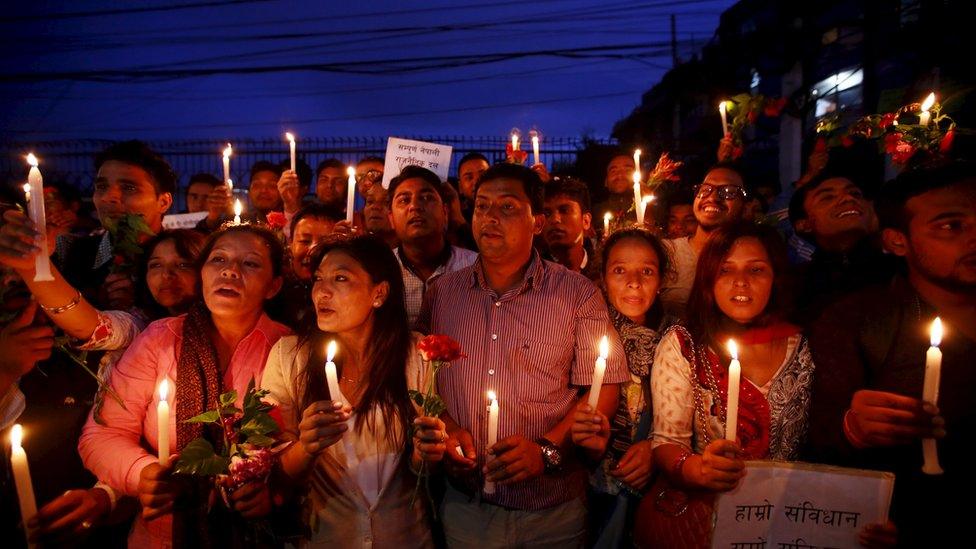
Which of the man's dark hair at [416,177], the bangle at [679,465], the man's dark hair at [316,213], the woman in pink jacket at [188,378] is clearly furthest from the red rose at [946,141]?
the man's dark hair at [316,213]

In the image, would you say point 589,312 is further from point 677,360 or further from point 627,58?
point 627,58

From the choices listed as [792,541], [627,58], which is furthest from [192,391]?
[627,58]

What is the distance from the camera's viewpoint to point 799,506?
2088mm

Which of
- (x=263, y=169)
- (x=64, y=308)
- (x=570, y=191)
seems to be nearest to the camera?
(x=64, y=308)

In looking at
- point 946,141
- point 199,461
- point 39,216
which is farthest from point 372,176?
point 946,141

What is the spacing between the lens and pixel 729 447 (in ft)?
6.79

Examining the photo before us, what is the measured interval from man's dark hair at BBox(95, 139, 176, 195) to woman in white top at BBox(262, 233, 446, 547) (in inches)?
70.9

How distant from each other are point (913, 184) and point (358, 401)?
105 inches

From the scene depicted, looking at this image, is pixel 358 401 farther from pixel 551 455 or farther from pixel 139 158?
pixel 139 158

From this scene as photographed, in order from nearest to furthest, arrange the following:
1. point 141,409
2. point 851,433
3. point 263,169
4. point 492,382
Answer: point 851,433, point 141,409, point 492,382, point 263,169

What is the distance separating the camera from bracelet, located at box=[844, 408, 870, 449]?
7.16ft

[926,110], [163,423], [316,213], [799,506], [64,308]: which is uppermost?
[926,110]

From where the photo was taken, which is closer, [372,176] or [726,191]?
[726,191]

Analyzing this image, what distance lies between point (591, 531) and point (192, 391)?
2.21 m
